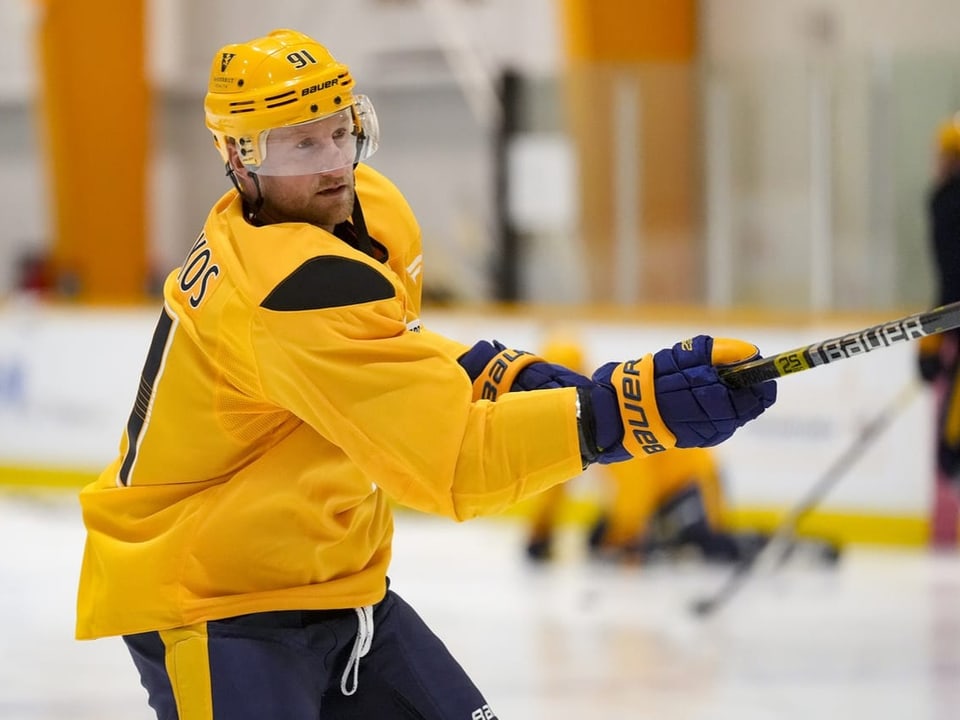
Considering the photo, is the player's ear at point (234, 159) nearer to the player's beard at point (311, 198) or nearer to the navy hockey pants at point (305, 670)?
the player's beard at point (311, 198)

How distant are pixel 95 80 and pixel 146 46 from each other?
0.46 meters

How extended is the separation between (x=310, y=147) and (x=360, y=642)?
2.17 ft

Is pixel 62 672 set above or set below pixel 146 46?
below

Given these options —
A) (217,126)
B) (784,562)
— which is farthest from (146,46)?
(217,126)

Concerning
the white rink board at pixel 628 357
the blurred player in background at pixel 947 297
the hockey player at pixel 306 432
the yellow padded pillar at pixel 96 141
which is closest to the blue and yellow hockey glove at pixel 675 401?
the hockey player at pixel 306 432

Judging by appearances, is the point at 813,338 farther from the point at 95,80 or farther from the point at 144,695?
the point at 95,80

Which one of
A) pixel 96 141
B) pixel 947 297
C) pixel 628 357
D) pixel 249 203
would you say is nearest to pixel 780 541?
pixel 628 357

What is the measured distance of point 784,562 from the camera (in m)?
6.06

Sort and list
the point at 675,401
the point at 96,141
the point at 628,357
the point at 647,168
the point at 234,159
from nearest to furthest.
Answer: the point at 675,401
the point at 234,159
the point at 628,357
the point at 647,168
the point at 96,141

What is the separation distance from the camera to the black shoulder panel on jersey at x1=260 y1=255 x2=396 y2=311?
1813mm

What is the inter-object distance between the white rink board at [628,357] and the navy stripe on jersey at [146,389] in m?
4.56

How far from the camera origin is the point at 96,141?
1134 cm

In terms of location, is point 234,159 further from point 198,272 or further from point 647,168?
point 647,168

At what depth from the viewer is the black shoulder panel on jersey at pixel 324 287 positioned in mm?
1813
